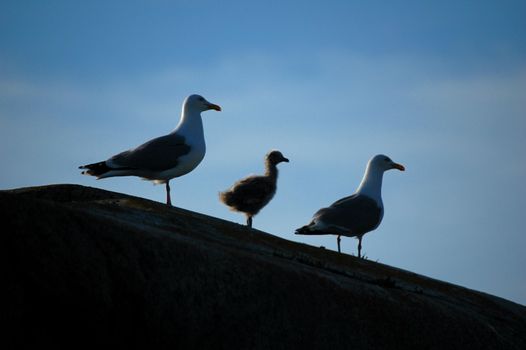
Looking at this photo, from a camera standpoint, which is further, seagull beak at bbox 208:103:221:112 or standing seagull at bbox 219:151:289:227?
seagull beak at bbox 208:103:221:112

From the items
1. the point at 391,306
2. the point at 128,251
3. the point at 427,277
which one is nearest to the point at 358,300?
the point at 391,306

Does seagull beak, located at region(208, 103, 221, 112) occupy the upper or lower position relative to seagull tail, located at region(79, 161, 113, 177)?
upper

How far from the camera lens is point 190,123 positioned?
688 inches

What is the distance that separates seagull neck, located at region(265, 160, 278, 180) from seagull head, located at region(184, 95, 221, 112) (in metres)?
2.31

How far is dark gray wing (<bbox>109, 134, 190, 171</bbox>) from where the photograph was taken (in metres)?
16.0

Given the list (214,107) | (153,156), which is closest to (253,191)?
(214,107)

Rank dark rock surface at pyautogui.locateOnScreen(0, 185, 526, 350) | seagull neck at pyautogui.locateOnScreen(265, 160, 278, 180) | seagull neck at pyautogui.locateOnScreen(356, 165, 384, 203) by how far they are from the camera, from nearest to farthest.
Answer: dark rock surface at pyautogui.locateOnScreen(0, 185, 526, 350), seagull neck at pyautogui.locateOnScreen(356, 165, 384, 203), seagull neck at pyautogui.locateOnScreen(265, 160, 278, 180)

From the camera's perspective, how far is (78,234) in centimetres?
791

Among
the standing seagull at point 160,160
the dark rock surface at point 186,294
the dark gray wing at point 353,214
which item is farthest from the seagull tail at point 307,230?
the dark rock surface at point 186,294

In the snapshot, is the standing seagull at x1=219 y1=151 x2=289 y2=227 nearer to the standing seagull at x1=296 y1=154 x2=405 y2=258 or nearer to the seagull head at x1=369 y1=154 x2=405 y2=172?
the standing seagull at x1=296 y1=154 x2=405 y2=258

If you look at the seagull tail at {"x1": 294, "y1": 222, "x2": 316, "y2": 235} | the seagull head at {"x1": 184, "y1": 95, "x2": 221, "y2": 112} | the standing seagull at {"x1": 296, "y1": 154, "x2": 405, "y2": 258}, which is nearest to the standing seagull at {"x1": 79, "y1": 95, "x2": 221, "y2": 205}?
the seagull head at {"x1": 184, "y1": 95, "x2": 221, "y2": 112}

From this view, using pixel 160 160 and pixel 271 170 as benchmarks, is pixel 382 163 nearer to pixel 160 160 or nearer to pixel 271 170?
pixel 271 170

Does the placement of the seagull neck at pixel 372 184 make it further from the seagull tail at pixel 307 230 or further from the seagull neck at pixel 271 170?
the seagull tail at pixel 307 230

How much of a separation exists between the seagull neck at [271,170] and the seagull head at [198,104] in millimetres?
2308
